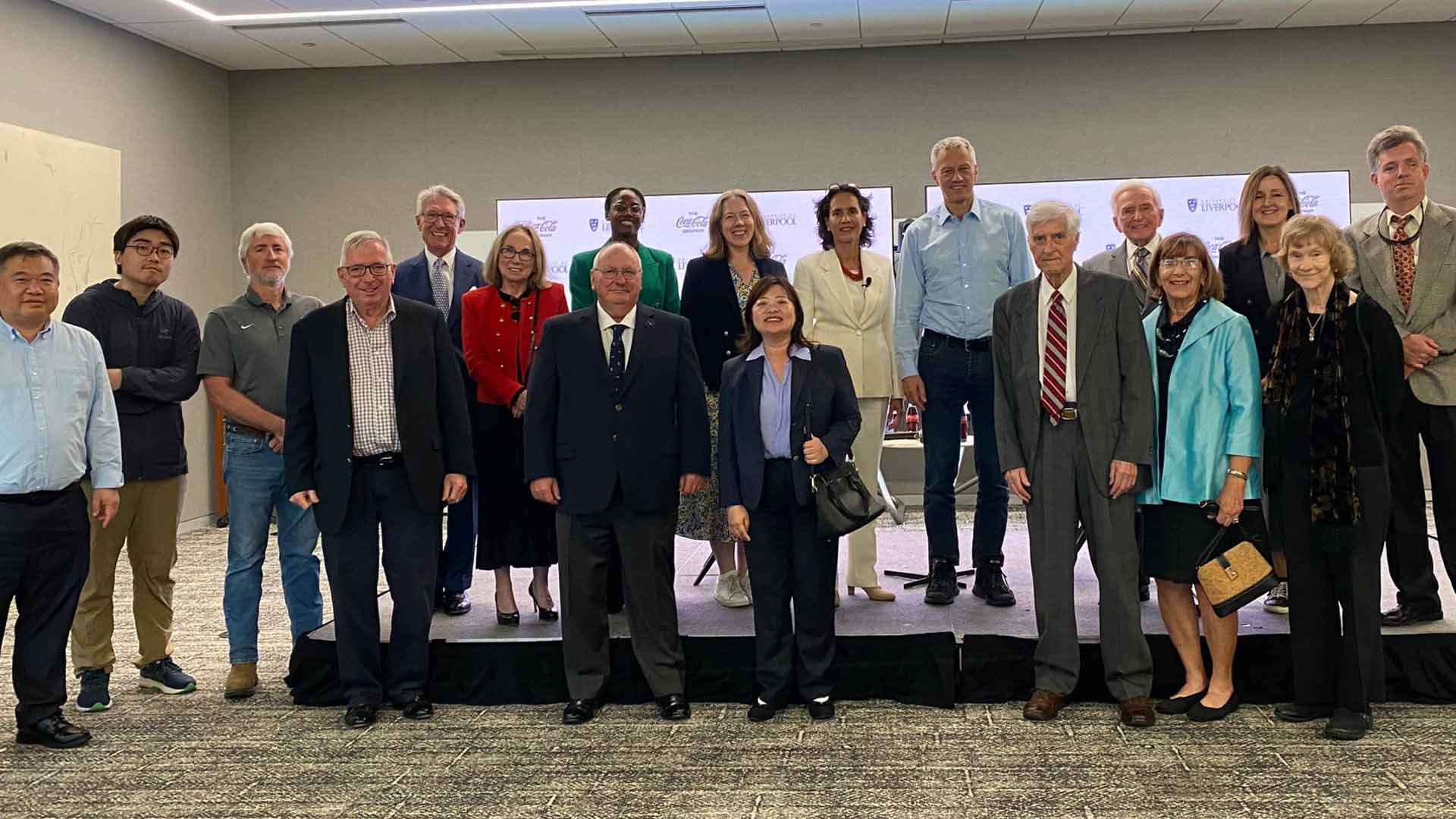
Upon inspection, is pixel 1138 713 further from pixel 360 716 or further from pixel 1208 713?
pixel 360 716

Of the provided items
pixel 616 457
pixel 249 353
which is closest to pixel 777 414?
pixel 616 457

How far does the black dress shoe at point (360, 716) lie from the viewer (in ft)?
13.0

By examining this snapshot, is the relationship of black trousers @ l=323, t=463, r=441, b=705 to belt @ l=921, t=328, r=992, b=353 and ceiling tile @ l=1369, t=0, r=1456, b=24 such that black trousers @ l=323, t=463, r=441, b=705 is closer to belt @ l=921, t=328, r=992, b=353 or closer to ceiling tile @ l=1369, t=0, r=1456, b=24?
belt @ l=921, t=328, r=992, b=353

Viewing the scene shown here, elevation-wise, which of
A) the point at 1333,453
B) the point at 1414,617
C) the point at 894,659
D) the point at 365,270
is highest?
the point at 365,270

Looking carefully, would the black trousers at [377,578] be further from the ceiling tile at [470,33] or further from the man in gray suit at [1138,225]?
the ceiling tile at [470,33]

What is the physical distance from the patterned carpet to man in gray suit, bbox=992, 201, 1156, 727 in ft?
0.75

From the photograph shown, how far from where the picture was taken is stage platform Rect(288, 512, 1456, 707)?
395 centimetres

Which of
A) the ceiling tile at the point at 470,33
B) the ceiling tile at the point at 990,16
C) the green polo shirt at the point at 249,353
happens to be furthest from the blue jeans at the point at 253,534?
the ceiling tile at the point at 990,16

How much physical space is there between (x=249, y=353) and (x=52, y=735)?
1.39m

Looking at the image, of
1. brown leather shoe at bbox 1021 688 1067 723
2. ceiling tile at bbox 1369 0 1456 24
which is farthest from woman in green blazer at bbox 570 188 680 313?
ceiling tile at bbox 1369 0 1456 24

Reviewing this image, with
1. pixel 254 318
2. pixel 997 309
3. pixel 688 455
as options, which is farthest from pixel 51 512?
pixel 997 309

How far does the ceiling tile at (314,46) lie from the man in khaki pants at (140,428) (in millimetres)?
4571

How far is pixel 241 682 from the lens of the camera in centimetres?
436

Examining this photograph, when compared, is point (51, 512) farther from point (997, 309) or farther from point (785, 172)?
point (785, 172)
